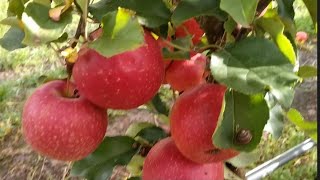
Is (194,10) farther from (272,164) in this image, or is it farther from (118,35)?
(272,164)

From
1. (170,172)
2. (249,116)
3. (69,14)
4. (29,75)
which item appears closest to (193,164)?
(170,172)

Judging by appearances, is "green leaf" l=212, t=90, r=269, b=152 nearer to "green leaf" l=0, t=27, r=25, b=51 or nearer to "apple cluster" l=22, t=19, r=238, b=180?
"apple cluster" l=22, t=19, r=238, b=180

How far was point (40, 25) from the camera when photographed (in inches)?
24.5

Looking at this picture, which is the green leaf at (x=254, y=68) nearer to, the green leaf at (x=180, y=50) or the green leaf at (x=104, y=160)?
the green leaf at (x=180, y=50)

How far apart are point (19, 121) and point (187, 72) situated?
1.85m

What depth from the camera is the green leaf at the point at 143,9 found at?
691 millimetres

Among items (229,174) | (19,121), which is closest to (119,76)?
(229,174)

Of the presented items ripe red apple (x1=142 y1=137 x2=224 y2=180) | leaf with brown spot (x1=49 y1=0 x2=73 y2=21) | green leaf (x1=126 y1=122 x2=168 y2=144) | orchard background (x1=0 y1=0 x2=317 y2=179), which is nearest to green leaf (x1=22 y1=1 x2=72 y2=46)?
leaf with brown spot (x1=49 y1=0 x2=73 y2=21)

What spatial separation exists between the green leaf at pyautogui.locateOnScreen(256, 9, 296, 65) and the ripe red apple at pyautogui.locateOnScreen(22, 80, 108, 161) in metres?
0.21

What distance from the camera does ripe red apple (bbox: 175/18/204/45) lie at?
0.78 m

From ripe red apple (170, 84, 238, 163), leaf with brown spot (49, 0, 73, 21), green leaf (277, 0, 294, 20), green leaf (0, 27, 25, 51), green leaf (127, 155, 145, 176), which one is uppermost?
leaf with brown spot (49, 0, 73, 21)

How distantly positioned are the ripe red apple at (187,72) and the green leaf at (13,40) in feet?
0.67

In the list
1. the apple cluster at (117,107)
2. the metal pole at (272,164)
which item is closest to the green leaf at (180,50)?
the apple cluster at (117,107)

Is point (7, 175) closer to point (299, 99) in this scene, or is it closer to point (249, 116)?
point (299, 99)
